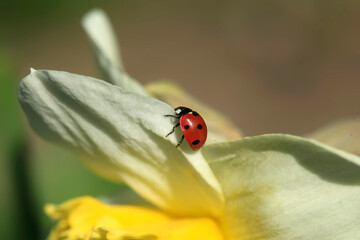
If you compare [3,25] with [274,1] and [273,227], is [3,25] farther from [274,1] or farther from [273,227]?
[273,227]

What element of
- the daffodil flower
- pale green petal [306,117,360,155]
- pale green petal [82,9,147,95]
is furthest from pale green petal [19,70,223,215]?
pale green petal [306,117,360,155]

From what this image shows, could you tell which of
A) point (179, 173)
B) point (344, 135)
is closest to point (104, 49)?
point (179, 173)

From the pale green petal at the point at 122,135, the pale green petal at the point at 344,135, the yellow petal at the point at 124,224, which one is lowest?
the yellow petal at the point at 124,224

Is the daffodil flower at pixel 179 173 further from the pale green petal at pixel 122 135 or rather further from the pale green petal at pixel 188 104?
the pale green petal at pixel 188 104

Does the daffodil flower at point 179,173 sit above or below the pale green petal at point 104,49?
below

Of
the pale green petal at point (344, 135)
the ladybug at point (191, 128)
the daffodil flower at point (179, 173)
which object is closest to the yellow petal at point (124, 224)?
the daffodil flower at point (179, 173)

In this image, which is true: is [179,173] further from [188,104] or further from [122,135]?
[188,104]

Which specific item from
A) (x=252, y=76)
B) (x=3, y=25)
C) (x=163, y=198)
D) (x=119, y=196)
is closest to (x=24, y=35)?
(x=3, y=25)
